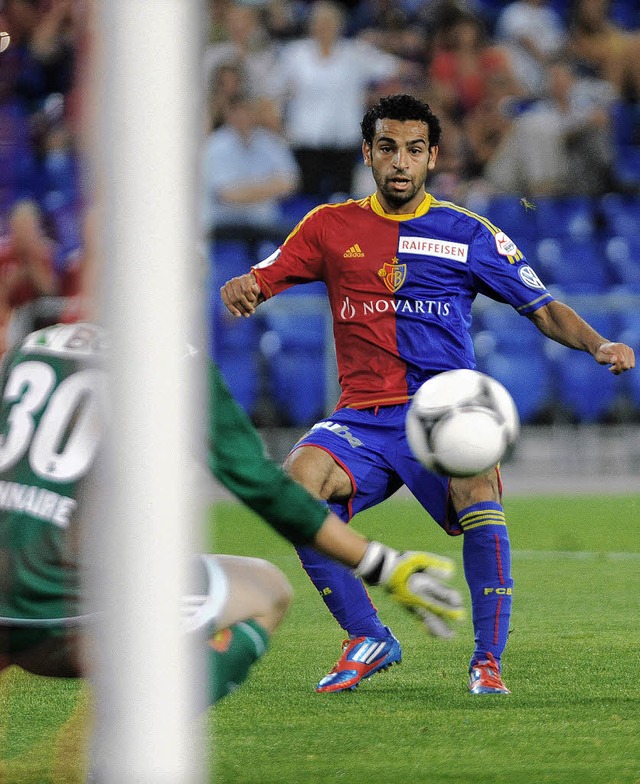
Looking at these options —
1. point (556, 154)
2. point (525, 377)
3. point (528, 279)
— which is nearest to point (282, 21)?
point (556, 154)

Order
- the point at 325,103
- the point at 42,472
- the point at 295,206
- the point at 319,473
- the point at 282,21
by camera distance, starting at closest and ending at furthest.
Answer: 1. the point at 42,472
2. the point at 319,473
3. the point at 295,206
4. the point at 325,103
5. the point at 282,21

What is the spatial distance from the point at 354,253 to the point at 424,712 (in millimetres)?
1676

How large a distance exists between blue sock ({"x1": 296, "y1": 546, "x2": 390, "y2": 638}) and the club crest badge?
966mm

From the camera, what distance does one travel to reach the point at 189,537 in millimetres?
1934

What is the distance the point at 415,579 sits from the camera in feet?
9.40

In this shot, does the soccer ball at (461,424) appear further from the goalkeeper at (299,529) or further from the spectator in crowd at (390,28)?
the spectator in crowd at (390,28)

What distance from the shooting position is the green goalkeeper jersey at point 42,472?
10.1 feet

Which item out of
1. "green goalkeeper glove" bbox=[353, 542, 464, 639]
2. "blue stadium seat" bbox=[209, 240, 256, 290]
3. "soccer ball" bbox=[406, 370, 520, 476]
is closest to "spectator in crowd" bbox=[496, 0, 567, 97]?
"blue stadium seat" bbox=[209, 240, 256, 290]

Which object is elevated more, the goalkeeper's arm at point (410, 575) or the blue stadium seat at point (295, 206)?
the blue stadium seat at point (295, 206)

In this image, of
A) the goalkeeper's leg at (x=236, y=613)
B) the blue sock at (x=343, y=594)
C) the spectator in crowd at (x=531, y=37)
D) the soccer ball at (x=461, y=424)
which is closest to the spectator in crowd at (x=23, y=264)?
the blue sock at (x=343, y=594)

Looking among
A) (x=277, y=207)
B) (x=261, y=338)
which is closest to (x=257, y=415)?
(x=261, y=338)

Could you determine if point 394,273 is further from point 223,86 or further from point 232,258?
point 223,86

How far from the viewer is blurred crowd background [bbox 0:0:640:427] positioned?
12602mm

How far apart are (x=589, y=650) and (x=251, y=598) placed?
8.27 feet
